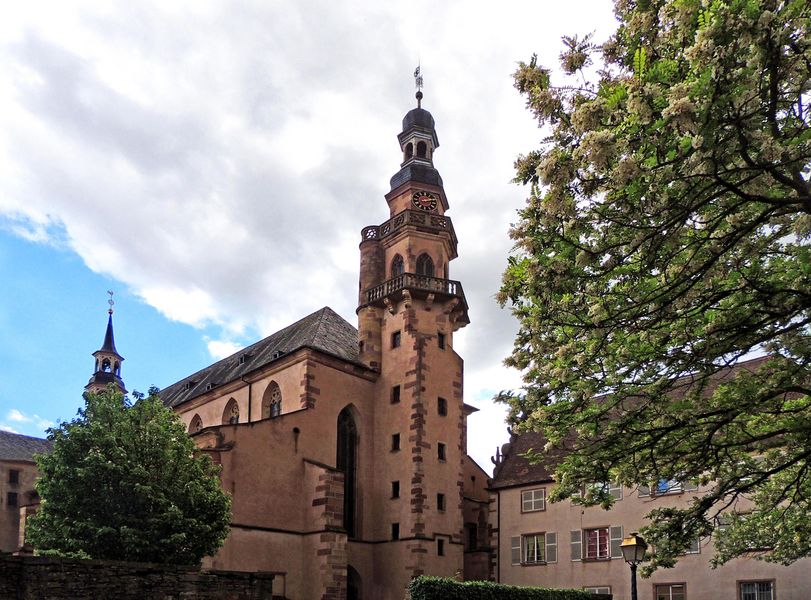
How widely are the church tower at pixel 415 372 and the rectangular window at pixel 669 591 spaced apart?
30.8 ft

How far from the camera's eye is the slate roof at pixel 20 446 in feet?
197

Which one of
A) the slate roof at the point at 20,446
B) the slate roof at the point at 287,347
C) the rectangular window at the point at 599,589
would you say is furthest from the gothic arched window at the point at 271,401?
the slate roof at the point at 20,446

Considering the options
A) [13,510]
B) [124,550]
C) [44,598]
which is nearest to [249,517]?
[124,550]

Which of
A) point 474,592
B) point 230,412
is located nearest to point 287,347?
point 230,412

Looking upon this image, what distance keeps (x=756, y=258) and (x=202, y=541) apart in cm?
1990

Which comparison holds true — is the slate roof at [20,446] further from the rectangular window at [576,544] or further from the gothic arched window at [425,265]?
the rectangular window at [576,544]

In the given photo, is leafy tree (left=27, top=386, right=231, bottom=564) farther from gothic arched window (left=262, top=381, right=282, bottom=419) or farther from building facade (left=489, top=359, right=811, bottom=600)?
gothic arched window (left=262, top=381, right=282, bottom=419)

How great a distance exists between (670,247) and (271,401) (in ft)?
117

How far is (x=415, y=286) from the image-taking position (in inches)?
1585

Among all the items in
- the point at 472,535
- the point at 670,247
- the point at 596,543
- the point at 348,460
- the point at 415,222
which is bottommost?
the point at 472,535

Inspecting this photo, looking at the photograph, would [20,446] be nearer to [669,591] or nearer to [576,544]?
[576,544]

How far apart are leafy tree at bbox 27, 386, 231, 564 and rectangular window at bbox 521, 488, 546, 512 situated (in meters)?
17.9

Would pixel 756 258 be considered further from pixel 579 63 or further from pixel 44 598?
pixel 44 598

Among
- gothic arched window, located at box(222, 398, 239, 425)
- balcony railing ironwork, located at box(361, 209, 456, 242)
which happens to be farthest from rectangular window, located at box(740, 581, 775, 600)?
gothic arched window, located at box(222, 398, 239, 425)
